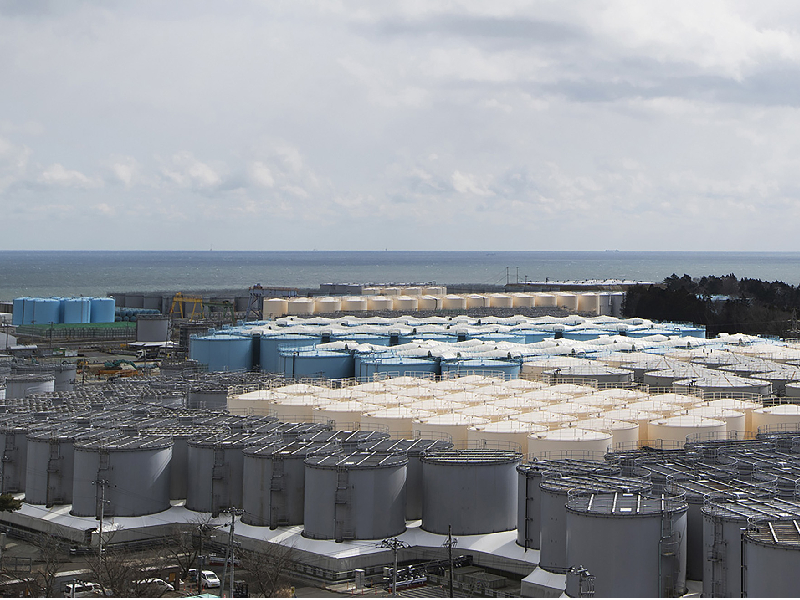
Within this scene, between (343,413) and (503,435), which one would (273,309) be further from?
(503,435)

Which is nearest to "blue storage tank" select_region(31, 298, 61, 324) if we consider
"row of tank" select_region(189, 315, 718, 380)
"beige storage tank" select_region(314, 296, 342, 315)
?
"beige storage tank" select_region(314, 296, 342, 315)

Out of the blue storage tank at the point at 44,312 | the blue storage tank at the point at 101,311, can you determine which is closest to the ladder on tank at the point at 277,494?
the blue storage tank at the point at 44,312

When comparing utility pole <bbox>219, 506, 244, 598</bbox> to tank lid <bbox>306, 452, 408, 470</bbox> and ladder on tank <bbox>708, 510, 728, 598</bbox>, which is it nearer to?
tank lid <bbox>306, 452, 408, 470</bbox>

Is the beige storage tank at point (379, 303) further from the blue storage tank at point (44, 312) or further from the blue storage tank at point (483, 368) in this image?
the blue storage tank at point (483, 368)

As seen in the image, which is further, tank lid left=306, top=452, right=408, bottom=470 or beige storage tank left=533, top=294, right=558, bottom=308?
beige storage tank left=533, top=294, right=558, bottom=308

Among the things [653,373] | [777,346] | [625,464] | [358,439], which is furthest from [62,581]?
[777,346]
